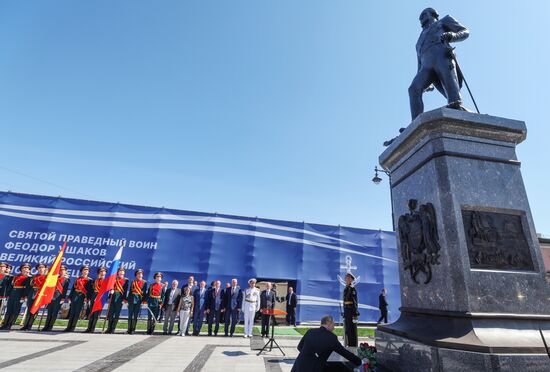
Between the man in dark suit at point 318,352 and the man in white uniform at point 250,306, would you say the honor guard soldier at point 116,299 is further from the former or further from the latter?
the man in dark suit at point 318,352

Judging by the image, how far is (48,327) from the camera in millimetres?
9555

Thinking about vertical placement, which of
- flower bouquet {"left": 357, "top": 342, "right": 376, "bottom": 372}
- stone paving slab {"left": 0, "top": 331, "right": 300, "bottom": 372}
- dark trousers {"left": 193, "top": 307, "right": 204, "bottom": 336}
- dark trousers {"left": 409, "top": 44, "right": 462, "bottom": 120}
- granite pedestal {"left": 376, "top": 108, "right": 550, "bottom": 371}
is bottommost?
stone paving slab {"left": 0, "top": 331, "right": 300, "bottom": 372}

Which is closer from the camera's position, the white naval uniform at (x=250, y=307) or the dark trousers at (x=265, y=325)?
the dark trousers at (x=265, y=325)

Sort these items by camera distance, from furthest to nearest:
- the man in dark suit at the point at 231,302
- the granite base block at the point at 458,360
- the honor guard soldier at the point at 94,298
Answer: the man in dark suit at the point at 231,302
the honor guard soldier at the point at 94,298
the granite base block at the point at 458,360

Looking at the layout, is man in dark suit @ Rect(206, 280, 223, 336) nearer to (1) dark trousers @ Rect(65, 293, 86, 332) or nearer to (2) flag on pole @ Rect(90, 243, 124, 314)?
(2) flag on pole @ Rect(90, 243, 124, 314)

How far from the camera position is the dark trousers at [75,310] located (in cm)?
954

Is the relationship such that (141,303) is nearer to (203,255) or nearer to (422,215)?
(203,255)

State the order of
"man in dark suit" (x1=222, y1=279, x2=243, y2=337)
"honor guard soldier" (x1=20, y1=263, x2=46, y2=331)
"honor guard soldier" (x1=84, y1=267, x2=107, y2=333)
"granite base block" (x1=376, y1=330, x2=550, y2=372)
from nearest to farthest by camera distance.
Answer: "granite base block" (x1=376, y1=330, x2=550, y2=372) → "honor guard soldier" (x1=84, y1=267, x2=107, y2=333) → "honor guard soldier" (x1=20, y1=263, x2=46, y2=331) → "man in dark suit" (x1=222, y1=279, x2=243, y2=337)

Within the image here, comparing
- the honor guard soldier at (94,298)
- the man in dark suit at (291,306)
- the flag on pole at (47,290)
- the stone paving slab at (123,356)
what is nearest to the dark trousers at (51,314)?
the flag on pole at (47,290)

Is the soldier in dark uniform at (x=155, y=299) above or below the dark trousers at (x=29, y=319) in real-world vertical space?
above

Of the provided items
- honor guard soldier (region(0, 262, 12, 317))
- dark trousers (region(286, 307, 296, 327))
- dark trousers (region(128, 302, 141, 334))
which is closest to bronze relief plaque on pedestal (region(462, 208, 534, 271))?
dark trousers (region(128, 302, 141, 334))

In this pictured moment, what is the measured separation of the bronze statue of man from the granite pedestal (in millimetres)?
822

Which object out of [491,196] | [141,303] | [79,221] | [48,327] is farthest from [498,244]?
[79,221]

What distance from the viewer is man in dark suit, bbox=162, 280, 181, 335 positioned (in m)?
10.5
